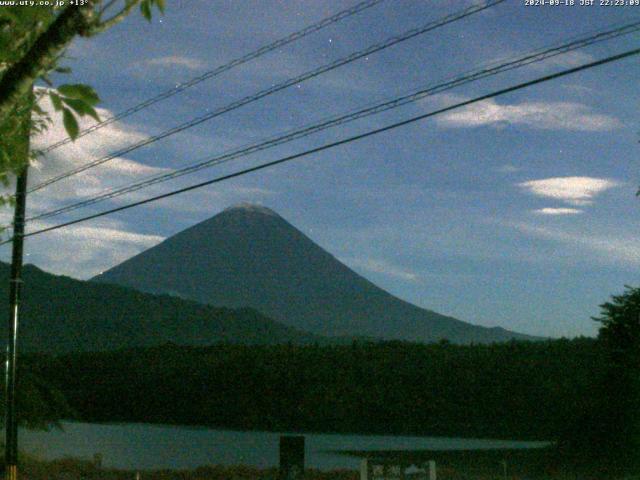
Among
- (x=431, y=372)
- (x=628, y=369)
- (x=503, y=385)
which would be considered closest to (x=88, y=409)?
(x=431, y=372)

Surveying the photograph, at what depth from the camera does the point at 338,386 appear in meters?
65.6

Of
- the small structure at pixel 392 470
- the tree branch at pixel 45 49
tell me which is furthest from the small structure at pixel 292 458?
the tree branch at pixel 45 49

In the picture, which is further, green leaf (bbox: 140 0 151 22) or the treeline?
the treeline

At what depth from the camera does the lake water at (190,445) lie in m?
33.3

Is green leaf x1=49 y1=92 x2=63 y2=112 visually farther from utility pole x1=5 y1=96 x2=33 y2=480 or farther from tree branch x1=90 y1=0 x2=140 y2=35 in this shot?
utility pole x1=5 y1=96 x2=33 y2=480

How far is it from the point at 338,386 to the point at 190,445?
1814 cm

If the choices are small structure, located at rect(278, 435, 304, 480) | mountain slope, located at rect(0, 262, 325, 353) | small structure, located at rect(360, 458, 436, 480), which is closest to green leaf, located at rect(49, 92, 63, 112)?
small structure, located at rect(360, 458, 436, 480)

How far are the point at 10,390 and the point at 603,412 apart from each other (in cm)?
1606

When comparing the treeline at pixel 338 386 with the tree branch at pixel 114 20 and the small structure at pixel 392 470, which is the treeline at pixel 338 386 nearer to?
the small structure at pixel 392 470

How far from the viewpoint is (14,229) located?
2336 centimetres

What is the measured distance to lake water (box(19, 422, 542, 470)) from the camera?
33312 mm

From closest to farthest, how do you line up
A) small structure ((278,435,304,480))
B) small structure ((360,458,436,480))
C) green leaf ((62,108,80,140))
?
1. green leaf ((62,108,80,140))
2. small structure ((360,458,436,480))
3. small structure ((278,435,304,480))

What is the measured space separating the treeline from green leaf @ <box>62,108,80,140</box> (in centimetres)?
4164

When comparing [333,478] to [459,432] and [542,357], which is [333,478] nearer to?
[542,357]
